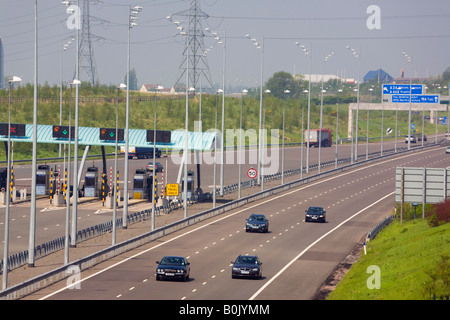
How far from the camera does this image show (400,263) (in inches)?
1709

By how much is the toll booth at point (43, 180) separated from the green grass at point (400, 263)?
3185cm

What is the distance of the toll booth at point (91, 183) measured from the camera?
76.0 meters

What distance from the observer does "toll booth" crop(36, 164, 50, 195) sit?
77062 millimetres

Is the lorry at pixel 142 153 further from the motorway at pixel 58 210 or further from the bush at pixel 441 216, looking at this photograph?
the bush at pixel 441 216

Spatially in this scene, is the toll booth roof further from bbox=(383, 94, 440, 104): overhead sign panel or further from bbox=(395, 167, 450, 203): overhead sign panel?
bbox=(383, 94, 440, 104): overhead sign panel

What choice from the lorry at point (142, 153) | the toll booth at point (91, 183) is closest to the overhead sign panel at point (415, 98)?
the lorry at point (142, 153)

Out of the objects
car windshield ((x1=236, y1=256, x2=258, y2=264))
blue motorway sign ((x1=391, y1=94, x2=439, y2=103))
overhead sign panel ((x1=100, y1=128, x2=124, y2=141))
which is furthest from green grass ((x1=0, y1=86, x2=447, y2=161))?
car windshield ((x1=236, y1=256, x2=258, y2=264))

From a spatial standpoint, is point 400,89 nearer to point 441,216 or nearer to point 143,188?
point 143,188

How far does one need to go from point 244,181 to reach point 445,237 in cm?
4475

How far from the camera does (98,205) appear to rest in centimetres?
7256

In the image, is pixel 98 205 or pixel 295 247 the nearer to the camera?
pixel 295 247

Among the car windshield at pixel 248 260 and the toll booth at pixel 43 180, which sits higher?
the toll booth at pixel 43 180
